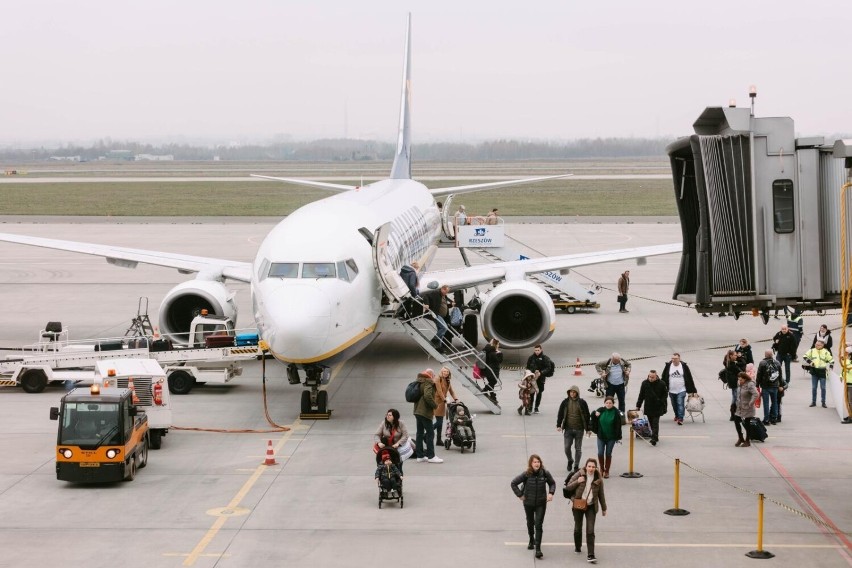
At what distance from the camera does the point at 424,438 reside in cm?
2348

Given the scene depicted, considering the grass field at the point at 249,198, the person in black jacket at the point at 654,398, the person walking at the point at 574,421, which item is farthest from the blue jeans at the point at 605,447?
the grass field at the point at 249,198

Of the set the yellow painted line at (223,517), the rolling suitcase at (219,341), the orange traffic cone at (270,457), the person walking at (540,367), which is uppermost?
the rolling suitcase at (219,341)

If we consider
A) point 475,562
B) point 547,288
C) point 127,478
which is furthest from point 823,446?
point 547,288

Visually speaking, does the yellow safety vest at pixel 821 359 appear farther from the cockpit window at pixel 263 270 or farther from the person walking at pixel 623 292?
the person walking at pixel 623 292

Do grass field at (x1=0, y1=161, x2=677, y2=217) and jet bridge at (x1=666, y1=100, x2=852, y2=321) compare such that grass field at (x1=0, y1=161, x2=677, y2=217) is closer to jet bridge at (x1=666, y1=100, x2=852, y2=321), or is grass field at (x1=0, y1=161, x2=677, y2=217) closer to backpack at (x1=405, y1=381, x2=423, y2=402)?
backpack at (x1=405, y1=381, x2=423, y2=402)

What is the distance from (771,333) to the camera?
128 feet

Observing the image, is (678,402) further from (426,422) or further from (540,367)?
(426,422)

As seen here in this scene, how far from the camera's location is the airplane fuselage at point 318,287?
25.2 meters

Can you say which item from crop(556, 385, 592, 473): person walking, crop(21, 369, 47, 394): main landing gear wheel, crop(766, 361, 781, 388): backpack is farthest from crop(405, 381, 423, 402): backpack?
crop(21, 369, 47, 394): main landing gear wheel

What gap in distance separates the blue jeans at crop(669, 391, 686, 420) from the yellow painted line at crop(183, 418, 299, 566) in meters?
8.20

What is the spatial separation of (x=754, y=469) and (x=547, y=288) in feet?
79.7

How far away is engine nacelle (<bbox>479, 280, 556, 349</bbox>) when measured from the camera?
33.4m

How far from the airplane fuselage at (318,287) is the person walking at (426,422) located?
3011 millimetres

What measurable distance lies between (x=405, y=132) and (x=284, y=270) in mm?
25788
